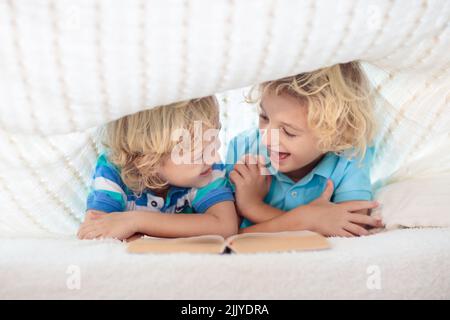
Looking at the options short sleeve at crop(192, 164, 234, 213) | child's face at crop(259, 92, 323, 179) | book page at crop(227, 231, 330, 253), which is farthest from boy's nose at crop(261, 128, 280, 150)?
book page at crop(227, 231, 330, 253)

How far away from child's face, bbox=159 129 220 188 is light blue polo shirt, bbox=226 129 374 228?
0.12 metres

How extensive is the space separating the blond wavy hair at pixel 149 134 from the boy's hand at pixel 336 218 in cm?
21

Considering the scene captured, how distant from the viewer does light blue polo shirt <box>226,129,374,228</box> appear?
3.41 ft

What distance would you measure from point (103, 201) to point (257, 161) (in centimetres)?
30

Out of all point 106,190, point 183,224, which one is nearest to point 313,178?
point 183,224

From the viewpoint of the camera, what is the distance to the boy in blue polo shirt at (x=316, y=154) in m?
0.99

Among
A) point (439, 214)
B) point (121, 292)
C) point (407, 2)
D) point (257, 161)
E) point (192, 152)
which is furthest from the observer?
point (257, 161)

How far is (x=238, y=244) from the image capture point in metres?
0.77

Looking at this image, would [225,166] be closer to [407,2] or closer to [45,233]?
[45,233]

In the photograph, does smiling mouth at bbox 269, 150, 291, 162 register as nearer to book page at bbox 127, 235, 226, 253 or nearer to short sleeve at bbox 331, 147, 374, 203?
short sleeve at bbox 331, 147, 374, 203

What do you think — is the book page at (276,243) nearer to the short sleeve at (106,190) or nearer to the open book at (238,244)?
the open book at (238,244)

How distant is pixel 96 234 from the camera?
3.03ft

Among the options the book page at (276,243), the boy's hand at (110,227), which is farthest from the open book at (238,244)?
the boy's hand at (110,227)

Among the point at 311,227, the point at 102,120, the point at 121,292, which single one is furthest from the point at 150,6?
the point at 311,227
